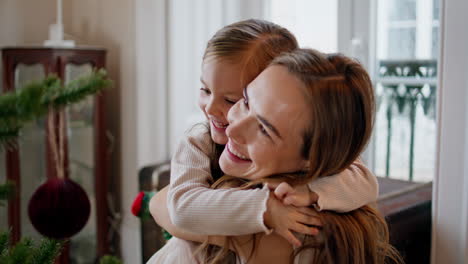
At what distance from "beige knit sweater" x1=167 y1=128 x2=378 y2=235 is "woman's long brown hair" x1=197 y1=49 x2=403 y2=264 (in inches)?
1.1

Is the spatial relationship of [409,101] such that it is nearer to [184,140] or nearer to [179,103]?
[179,103]

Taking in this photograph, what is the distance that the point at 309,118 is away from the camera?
804 millimetres

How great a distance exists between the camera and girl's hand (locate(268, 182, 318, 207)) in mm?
847

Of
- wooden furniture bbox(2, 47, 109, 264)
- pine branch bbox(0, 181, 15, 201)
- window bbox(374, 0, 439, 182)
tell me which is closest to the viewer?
pine branch bbox(0, 181, 15, 201)

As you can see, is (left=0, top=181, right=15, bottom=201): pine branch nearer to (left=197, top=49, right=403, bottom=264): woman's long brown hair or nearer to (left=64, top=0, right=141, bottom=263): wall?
(left=197, top=49, right=403, bottom=264): woman's long brown hair

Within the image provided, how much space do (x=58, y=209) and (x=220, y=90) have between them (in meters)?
1.28

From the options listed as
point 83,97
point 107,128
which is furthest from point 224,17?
point 83,97

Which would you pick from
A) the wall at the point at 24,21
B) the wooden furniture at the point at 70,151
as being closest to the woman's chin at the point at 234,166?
the wooden furniture at the point at 70,151

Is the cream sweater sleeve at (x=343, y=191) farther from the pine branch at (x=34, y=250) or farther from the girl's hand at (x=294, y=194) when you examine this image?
the pine branch at (x=34, y=250)

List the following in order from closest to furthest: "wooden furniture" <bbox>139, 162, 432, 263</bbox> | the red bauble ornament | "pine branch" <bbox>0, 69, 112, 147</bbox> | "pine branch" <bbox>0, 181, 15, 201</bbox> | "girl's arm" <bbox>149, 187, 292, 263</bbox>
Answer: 1. "pine branch" <bbox>0, 69, 112, 147</bbox>
2. "pine branch" <bbox>0, 181, 15, 201</bbox>
3. "girl's arm" <bbox>149, 187, 292, 263</bbox>
4. "wooden furniture" <bbox>139, 162, 432, 263</bbox>
5. the red bauble ornament

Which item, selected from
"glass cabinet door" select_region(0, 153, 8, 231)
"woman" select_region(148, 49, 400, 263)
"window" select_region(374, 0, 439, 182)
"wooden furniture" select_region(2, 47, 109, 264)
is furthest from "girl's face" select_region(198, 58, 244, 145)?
"glass cabinet door" select_region(0, 153, 8, 231)

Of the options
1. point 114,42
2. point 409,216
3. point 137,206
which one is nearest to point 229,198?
point 137,206

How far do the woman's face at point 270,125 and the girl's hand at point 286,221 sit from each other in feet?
0.19

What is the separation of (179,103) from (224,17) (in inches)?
18.0
